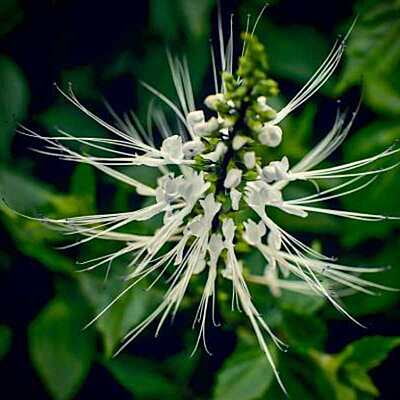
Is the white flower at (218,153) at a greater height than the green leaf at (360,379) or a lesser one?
greater

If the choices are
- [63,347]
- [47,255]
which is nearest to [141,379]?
[63,347]

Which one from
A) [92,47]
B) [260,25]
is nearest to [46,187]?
[92,47]

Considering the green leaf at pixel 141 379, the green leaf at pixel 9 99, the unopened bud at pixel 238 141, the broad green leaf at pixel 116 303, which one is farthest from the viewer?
the green leaf at pixel 9 99

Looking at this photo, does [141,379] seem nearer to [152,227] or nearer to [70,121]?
[152,227]

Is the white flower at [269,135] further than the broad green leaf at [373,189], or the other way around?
the broad green leaf at [373,189]

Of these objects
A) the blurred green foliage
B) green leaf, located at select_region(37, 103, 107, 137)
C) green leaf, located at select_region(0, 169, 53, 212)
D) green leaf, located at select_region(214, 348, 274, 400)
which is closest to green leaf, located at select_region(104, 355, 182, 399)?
the blurred green foliage

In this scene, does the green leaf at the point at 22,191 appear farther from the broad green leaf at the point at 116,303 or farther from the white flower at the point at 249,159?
the white flower at the point at 249,159

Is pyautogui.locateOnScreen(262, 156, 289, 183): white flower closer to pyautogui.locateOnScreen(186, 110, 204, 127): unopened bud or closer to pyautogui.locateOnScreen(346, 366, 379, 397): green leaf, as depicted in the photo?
pyautogui.locateOnScreen(186, 110, 204, 127): unopened bud

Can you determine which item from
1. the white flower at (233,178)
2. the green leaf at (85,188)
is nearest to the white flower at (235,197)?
the white flower at (233,178)
